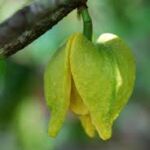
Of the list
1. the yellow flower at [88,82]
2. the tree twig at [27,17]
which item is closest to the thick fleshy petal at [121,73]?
the yellow flower at [88,82]

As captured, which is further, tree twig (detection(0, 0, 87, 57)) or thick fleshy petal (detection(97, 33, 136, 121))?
thick fleshy petal (detection(97, 33, 136, 121))

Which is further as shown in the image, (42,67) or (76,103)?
(42,67)

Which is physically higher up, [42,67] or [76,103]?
[76,103]

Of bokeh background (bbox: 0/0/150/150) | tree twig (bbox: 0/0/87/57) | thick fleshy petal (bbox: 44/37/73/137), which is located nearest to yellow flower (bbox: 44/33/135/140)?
thick fleshy petal (bbox: 44/37/73/137)

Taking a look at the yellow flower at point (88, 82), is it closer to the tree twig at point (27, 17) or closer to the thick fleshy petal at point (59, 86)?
the thick fleshy petal at point (59, 86)

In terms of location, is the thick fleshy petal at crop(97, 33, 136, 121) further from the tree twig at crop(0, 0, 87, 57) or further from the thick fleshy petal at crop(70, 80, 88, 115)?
the tree twig at crop(0, 0, 87, 57)

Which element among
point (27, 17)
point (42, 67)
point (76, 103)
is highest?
point (27, 17)

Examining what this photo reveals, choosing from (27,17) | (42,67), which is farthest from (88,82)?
(42,67)

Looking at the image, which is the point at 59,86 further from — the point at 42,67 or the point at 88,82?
the point at 42,67

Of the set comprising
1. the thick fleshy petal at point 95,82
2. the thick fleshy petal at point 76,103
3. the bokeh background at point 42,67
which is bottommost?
the bokeh background at point 42,67

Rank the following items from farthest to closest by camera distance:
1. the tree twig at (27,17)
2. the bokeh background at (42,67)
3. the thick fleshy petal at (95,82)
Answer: the bokeh background at (42,67) < the thick fleshy petal at (95,82) < the tree twig at (27,17)
